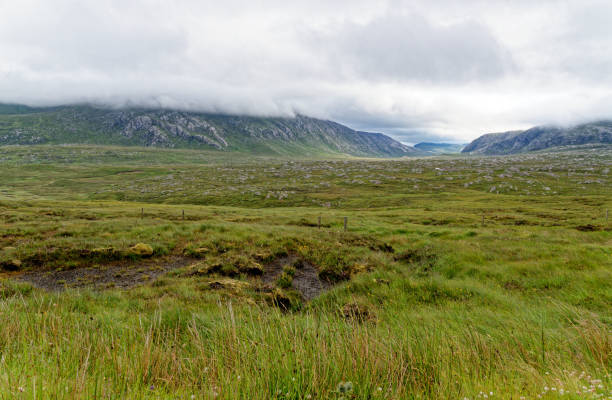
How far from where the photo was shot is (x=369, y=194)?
80688 mm

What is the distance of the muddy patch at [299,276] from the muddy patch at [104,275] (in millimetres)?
4378

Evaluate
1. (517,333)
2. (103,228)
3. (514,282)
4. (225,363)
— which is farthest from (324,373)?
(103,228)

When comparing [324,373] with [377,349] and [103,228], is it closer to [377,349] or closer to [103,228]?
[377,349]

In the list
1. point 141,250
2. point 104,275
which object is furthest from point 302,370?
point 141,250

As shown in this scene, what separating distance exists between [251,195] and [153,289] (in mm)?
66688

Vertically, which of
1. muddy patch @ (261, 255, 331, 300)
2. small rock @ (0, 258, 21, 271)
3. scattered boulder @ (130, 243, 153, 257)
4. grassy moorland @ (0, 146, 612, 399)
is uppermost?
grassy moorland @ (0, 146, 612, 399)

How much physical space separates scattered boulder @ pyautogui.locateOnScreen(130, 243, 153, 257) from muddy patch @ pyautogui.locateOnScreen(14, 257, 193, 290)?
2.16 feet

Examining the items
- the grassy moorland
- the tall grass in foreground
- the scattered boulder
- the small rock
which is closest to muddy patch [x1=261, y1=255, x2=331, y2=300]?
the grassy moorland

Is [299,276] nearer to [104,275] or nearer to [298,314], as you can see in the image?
[298,314]

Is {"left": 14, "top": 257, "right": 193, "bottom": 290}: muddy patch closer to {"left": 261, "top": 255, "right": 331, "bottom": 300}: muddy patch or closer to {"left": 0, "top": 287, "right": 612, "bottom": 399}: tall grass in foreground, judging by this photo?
{"left": 261, "top": 255, "right": 331, "bottom": 300}: muddy patch

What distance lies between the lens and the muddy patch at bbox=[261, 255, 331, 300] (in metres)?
10.9

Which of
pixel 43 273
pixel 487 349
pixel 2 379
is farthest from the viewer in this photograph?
pixel 43 273

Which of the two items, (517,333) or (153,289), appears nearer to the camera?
(517,333)

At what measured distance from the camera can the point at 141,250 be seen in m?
14.2
